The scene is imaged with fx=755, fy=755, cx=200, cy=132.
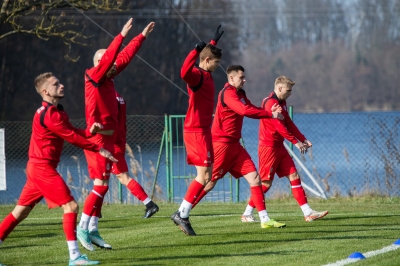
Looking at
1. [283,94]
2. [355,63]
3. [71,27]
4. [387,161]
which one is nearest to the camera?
[283,94]

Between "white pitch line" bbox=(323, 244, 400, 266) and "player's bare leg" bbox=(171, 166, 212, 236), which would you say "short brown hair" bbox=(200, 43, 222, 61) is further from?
"white pitch line" bbox=(323, 244, 400, 266)

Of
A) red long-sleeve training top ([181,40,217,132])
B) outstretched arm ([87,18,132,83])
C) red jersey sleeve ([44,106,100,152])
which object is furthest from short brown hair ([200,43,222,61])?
red jersey sleeve ([44,106,100,152])

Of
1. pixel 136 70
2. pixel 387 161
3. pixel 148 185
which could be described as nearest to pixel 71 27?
pixel 136 70

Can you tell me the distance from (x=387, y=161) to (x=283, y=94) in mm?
5952

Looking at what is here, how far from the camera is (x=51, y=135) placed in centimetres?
760

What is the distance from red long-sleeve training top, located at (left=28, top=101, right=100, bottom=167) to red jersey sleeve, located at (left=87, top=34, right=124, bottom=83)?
0.87m

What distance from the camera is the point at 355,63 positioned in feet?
275

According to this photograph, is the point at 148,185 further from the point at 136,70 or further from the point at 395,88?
the point at 395,88

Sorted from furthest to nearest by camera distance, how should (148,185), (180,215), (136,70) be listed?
(136,70), (148,185), (180,215)

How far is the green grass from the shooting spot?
7945mm

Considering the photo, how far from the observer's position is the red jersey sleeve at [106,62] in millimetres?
8273

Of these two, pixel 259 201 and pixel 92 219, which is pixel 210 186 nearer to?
pixel 259 201

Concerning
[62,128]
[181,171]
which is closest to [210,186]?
[62,128]

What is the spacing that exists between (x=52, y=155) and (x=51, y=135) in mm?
211
